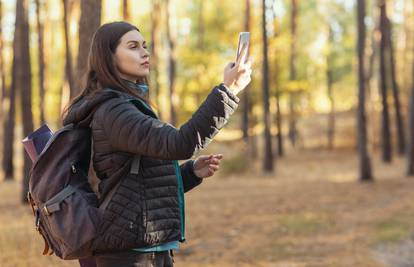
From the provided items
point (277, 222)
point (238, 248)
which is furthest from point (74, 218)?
point (277, 222)

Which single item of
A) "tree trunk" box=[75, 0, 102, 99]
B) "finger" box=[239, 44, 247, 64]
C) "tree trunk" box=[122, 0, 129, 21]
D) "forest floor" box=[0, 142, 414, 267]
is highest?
"tree trunk" box=[122, 0, 129, 21]

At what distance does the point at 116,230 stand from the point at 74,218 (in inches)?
6.5

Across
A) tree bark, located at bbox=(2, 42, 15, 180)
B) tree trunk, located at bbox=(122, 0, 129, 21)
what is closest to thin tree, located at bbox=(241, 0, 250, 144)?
tree trunk, located at bbox=(122, 0, 129, 21)

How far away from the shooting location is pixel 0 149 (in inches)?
1070

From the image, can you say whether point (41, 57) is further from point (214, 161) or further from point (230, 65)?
point (230, 65)

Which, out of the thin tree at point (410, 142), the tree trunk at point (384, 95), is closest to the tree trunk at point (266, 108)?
the tree trunk at point (384, 95)

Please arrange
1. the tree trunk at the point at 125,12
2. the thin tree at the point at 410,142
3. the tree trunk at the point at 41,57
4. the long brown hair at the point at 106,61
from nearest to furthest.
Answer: the long brown hair at the point at 106,61 < the tree trunk at the point at 125,12 < the thin tree at the point at 410,142 < the tree trunk at the point at 41,57

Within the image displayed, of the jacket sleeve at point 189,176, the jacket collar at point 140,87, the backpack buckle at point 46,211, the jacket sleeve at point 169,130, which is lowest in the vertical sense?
the backpack buckle at point 46,211

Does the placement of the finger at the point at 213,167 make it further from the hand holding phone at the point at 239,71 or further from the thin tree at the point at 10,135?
the thin tree at the point at 10,135

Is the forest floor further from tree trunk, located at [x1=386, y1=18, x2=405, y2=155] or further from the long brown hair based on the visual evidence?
tree trunk, located at [x1=386, y1=18, x2=405, y2=155]

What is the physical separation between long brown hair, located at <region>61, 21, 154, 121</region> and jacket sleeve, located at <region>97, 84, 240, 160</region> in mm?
194

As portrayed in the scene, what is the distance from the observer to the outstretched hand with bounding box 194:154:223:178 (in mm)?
2916

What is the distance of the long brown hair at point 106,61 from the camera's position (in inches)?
108

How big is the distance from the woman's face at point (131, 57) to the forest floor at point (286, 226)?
241 inches
